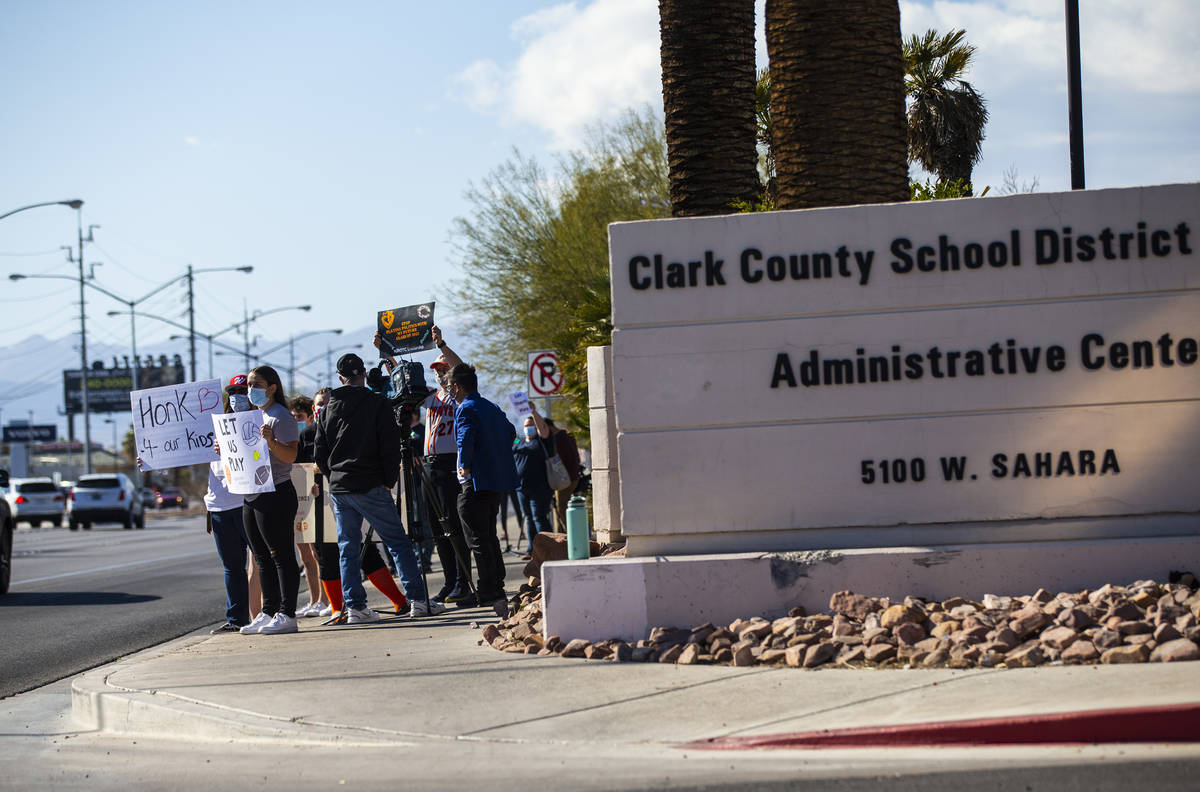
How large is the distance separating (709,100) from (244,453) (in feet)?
16.1

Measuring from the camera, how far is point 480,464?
11180 mm

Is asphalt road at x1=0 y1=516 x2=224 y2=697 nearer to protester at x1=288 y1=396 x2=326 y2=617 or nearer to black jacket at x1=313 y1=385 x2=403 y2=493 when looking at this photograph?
protester at x1=288 y1=396 x2=326 y2=617

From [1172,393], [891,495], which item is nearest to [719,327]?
[891,495]

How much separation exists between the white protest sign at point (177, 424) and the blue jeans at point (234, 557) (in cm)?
67

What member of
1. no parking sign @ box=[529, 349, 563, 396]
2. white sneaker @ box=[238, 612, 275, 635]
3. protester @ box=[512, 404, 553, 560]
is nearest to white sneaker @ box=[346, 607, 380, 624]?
white sneaker @ box=[238, 612, 275, 635]

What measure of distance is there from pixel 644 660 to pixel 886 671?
1.63 m

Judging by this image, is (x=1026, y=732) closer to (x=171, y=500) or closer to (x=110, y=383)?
(x=171, y=500)

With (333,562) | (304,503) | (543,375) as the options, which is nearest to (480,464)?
(333,562)

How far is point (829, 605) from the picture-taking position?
8523 mm

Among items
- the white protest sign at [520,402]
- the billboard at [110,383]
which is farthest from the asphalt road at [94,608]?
the billboard at [110,383]

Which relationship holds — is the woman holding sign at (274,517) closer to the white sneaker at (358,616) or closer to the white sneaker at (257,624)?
the white sneaker at (257,624)

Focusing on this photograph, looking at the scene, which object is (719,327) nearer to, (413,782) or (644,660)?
(644,660)

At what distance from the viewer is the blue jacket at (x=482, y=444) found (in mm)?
11094

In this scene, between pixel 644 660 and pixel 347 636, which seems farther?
pixel 347 636
